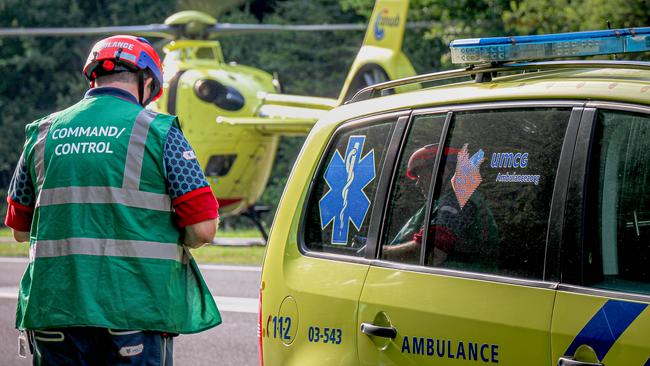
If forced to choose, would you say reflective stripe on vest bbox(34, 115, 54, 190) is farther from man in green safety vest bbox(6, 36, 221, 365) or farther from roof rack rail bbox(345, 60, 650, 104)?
roof rack rail bbox(345, 60, 650, 104)

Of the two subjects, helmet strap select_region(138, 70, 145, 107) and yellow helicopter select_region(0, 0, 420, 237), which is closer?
helmet strap select_region(138, 70, 145, 107)

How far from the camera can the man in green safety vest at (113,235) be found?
12.4 feet

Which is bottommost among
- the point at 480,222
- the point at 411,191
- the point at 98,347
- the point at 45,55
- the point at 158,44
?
the point at 98,347

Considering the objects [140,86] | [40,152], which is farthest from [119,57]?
[40,152]

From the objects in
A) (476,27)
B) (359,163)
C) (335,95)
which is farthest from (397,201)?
(335,95)

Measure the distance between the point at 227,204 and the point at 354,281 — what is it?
19517 millimetres

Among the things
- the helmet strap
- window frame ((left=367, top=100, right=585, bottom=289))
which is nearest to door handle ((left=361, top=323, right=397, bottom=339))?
window frame ((left=367, top=100, right=585, bottom=289))

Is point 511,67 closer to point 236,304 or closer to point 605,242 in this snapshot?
point 605,242

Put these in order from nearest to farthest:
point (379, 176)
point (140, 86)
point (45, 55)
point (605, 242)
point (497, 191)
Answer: point (605, 242) < point (497, 191) < point (140, 86) < point (379, 176) < point (45, 55)

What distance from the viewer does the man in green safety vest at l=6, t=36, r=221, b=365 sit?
377 centimetres

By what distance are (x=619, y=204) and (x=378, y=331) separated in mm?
958

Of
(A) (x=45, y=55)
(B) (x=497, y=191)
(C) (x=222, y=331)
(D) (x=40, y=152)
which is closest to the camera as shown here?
(B) (x=497, y=191)

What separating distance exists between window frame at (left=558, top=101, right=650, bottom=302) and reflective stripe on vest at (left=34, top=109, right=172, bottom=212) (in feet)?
4.36

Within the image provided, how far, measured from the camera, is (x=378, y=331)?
3.89 meters
